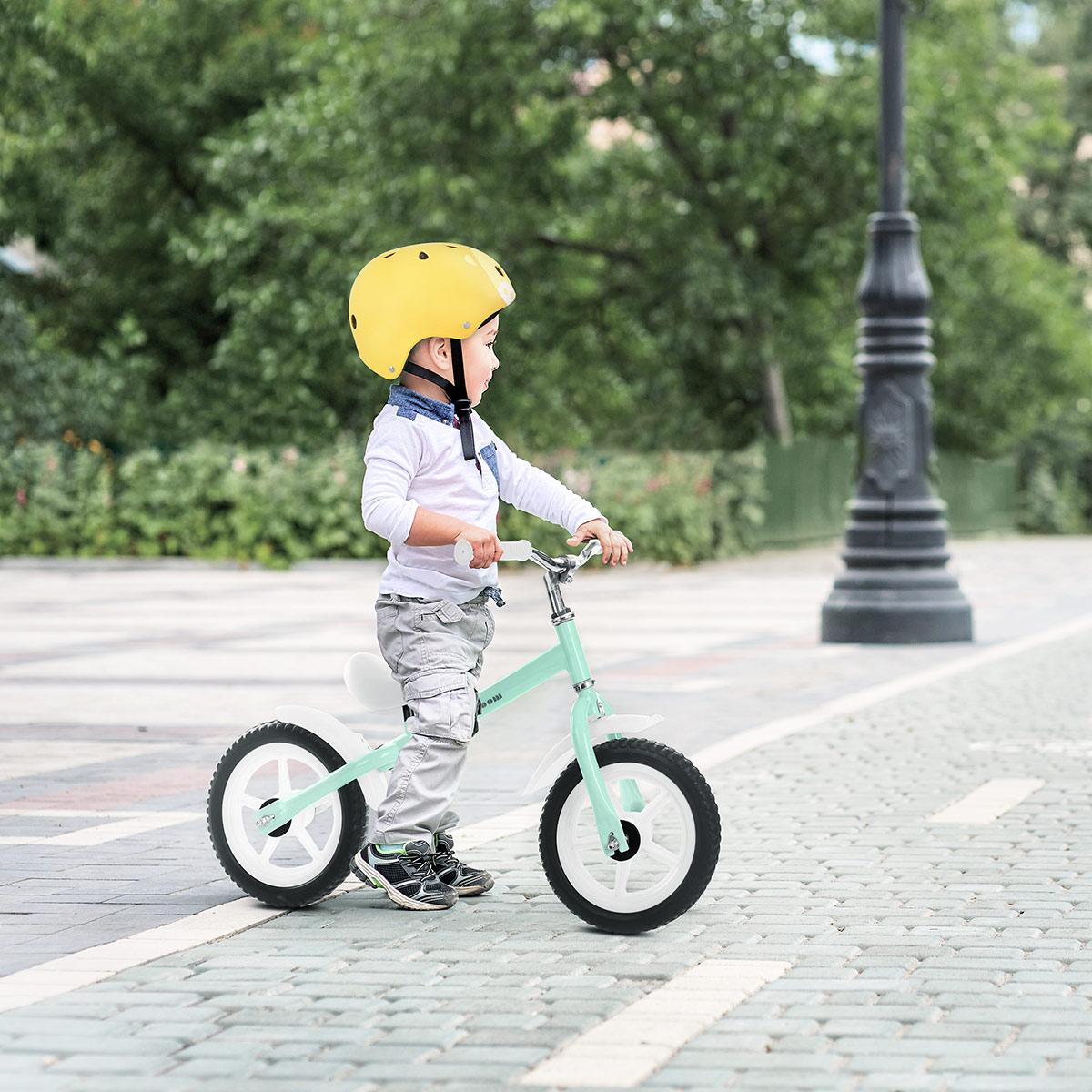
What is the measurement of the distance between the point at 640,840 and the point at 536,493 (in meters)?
0.97

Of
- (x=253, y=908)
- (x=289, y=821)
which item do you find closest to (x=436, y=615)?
(x=289, y=821)

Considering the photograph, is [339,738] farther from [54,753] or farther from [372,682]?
[54,753]

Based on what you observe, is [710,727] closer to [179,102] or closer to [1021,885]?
[1021,885]

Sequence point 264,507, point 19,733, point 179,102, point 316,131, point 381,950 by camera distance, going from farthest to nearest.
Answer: point 179,102 → point 316,131 → point 264,507 → point 19,733 → point 381,950

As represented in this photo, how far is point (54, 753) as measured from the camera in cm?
916

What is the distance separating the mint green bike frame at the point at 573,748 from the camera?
558 centimetres

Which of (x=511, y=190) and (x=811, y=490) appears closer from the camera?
(x=511, y=190)

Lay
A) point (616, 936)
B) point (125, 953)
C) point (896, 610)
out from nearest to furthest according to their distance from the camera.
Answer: point (125, 953), point (616, 936), point (896, 610)

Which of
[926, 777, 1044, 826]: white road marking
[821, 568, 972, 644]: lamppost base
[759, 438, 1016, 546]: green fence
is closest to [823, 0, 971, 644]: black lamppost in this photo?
[821, 568, 972, 644]: lamppost base

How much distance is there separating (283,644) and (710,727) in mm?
5268

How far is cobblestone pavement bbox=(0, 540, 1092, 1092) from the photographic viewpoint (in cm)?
432

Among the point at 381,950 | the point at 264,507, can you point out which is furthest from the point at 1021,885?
the point at 264,507

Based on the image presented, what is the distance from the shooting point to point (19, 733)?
984cm

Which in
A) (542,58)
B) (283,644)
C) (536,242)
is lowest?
(283,644)
